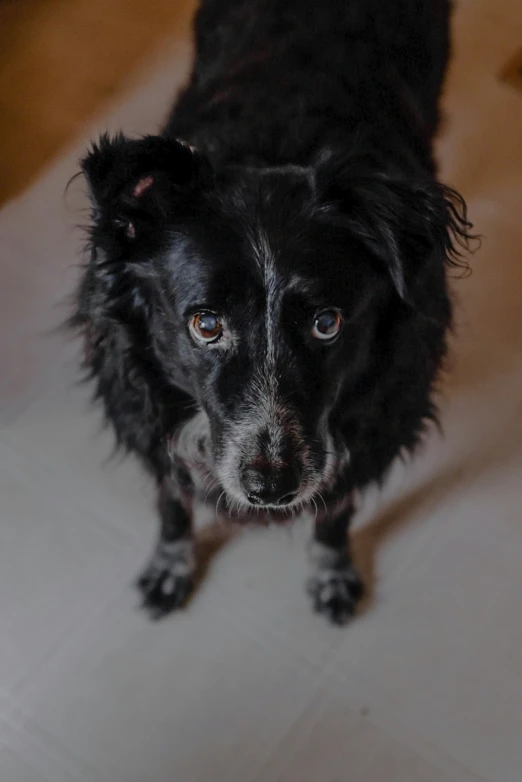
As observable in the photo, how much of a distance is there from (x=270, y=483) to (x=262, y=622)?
0.72 m

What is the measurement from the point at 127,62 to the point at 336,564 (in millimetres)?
2164

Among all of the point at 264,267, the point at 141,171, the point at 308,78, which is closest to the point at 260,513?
the point at 264,267

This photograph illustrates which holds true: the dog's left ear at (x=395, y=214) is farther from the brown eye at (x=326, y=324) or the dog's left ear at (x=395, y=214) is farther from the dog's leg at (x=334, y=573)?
the dog's leg at (x=334, y=573)

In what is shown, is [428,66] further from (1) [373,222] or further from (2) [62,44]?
(2) [62,44]

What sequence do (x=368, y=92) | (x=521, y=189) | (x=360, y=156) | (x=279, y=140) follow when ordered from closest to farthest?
(x=360, y=156) < (x=279, y=140) < (x=368, y=92) < (x=521, y=189)

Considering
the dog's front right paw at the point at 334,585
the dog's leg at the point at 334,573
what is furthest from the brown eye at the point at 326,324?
the dog's front right paw at the point at 334,585

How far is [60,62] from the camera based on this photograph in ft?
9.44

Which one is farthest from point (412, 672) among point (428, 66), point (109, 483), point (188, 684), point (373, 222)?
point (428, 66)

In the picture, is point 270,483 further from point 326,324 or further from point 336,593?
point 336,593

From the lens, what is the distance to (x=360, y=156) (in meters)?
1.39

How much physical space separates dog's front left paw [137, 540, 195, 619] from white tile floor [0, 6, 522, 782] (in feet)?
0.15

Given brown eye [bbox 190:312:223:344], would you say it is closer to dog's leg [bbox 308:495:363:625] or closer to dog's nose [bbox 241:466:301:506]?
dog's nose [bbox 241:466:301:506]

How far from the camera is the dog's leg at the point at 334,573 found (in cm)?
185

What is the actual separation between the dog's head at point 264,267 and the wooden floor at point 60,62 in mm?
1550
